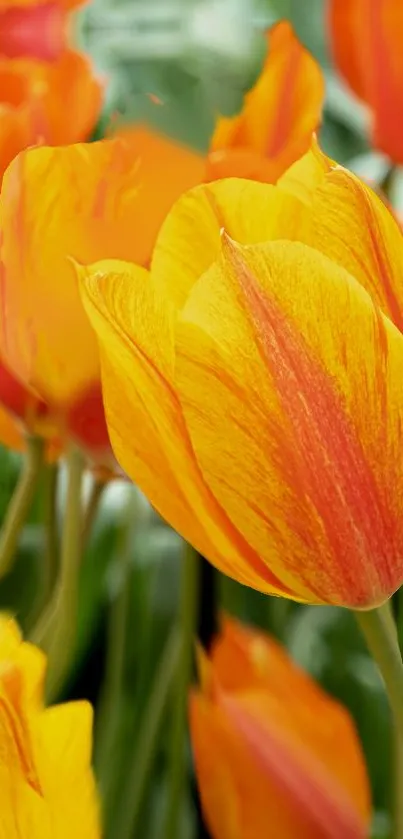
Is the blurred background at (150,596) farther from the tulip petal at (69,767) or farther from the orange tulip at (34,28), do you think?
the tulip petal at (69,767)

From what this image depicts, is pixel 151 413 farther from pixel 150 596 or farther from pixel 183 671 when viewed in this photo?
pixel 150 596

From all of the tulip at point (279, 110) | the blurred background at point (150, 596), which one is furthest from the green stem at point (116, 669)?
the tulip at point (279, 110)

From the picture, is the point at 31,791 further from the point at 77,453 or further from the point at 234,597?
the point at 234,597

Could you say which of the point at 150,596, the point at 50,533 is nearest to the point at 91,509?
the point at 50,533

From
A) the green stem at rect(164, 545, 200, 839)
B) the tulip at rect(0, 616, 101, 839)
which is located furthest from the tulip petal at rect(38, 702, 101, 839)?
the green stem at rect(164, 545, 200, 839)

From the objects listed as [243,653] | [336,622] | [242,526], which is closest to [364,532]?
[242,526]

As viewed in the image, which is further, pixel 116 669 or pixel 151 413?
pixel 116 669

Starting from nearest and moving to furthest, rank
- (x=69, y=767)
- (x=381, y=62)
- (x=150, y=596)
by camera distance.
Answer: (x=69, y=767), (x=381, y=62), (x=150, y=596)
